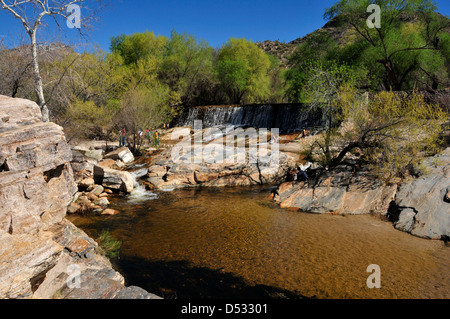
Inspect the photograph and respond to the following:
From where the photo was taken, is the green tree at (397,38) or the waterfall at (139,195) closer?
the waterfall at (139,195)

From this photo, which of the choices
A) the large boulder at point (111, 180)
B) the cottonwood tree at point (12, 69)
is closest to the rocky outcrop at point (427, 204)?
the large boulder at point (111, 180)

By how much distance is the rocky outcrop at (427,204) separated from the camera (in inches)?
319

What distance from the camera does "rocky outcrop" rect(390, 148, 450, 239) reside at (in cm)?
809

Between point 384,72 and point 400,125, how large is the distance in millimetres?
20372

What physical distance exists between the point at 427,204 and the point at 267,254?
6.02 m

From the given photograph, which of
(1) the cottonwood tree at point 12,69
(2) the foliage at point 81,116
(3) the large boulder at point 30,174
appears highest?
(1) the cottonwood tree at point 12,69

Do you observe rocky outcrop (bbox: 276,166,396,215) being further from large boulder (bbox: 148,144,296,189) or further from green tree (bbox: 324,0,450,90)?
green tree (bbox: 324,0,450,90)

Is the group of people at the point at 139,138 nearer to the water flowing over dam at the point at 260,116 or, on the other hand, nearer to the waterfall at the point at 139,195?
the waterfall at the point at 139,195

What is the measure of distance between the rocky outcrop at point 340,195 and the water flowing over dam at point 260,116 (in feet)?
42.7

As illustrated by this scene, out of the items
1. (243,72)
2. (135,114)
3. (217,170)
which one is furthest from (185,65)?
(217,170)

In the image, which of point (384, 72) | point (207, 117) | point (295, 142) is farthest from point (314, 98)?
point (207, 117)

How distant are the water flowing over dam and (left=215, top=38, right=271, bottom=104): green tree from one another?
6559mm

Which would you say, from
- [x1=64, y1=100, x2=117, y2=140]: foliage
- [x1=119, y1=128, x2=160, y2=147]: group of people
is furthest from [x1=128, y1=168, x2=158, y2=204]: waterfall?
[x1=119, y1=128, x2=160, y2=147]: group of people

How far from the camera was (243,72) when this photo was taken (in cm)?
3694
